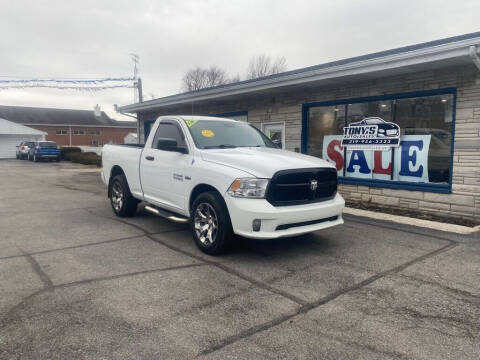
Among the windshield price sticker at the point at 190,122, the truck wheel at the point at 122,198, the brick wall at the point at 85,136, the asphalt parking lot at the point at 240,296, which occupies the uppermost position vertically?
the brick wall at the point at 85,136

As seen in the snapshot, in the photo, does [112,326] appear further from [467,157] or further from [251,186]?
[467,157]

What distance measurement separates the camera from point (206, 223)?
5188 mm

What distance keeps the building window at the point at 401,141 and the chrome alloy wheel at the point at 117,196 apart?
5646 millimetres

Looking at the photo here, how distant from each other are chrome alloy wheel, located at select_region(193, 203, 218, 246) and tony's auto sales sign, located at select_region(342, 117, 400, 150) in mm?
5644

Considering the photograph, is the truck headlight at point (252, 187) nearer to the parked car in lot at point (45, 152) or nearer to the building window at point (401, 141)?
the building window at point (401, 141)

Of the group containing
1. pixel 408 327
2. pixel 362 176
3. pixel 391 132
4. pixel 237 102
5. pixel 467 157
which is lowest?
pixel 408 327

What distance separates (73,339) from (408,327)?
2.86 meters

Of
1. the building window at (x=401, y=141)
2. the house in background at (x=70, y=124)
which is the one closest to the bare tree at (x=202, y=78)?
the house in background at (x=70, y=124)

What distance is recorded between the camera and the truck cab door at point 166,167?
5691mm

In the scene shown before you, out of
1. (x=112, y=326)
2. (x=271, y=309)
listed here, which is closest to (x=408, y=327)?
(x=271, y=309)

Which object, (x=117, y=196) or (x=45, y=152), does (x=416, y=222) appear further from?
(x=45, y=152)

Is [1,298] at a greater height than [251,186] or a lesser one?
lesser

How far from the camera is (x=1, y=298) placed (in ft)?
12.1

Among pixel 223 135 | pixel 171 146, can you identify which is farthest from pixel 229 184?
pixel 223 135
